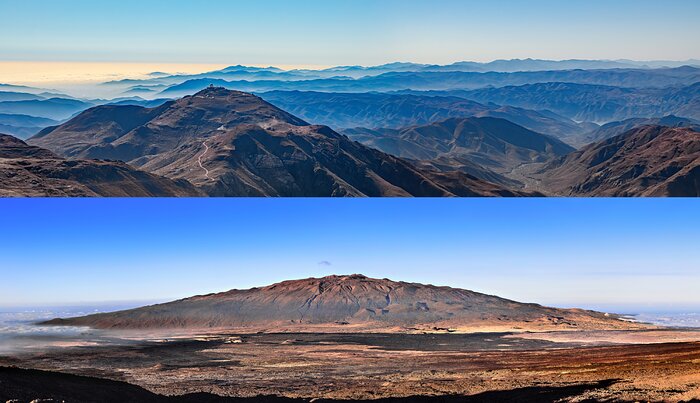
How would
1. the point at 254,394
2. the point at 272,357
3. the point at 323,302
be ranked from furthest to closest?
the point at 323,302 < the point at 272,357 < the point at 254,394

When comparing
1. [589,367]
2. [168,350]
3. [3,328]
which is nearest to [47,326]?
[3,328]

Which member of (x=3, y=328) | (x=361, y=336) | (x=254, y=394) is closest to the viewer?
(x=254, y=394)

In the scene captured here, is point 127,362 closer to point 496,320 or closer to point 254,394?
point 254,394

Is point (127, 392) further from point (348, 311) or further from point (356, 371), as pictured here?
point (348, 311)

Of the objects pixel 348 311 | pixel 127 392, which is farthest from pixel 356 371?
pixel 348 311

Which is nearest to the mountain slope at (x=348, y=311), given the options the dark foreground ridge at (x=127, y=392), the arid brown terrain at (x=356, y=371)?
the arid brown terrain at (x=356, y=371)

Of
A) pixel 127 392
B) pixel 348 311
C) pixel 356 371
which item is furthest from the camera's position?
pixel 348 311
